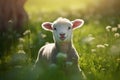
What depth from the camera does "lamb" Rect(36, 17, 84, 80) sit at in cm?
517

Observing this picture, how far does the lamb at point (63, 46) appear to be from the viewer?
17.0 ft

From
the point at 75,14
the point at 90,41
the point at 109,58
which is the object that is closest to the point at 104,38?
the point at 90,41

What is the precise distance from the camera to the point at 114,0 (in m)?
10.5

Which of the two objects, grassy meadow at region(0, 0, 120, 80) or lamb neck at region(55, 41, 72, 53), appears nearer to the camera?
lamb neck at region(55, 41, 72, 53)

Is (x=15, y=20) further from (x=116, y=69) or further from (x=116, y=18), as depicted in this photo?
(x=116, y=69)

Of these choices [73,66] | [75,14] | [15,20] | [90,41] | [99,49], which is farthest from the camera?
[75,14]

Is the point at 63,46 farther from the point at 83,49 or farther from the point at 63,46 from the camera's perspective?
the point at 83,49

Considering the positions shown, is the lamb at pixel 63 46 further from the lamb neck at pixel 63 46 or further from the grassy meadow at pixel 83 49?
the grassy meadow at pixel 83 49

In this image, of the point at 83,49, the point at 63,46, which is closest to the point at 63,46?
the point at 63,46

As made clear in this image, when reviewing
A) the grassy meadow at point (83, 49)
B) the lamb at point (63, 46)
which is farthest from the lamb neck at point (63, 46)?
the grassy meadow at point (83, 49)

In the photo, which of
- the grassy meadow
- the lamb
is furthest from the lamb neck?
the grassy meadow

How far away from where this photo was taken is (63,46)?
533 centimetres

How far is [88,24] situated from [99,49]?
227 centimetres

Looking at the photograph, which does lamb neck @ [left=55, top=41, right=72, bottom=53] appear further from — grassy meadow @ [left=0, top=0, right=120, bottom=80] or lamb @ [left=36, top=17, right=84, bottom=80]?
grassy meadow @ [left=0, top=0, right=120, bottom=80]
